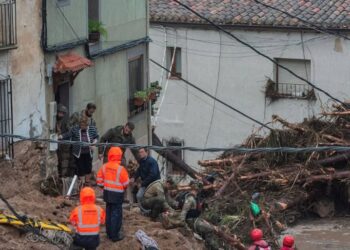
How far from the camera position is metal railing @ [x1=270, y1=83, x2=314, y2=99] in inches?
→ 1271

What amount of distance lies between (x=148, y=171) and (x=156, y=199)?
1.67 feet

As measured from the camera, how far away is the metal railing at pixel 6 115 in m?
19.6

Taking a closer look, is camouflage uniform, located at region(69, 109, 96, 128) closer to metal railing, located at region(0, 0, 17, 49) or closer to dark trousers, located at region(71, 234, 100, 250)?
metal railing, located at region(0, 0, 17, 49)

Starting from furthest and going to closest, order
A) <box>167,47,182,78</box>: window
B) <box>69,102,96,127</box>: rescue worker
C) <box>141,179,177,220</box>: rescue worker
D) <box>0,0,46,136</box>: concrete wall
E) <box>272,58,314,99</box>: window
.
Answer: <box>167,47,182,78</box>: window, <box>272,58,314,99</box>: window, <box>69,102,96,127</box>: rescue worker, <box>0,0,46,136</box>: concrete wall, <box>141,179,177,220</box>: rescue worker

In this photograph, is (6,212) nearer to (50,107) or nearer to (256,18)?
(50,107)

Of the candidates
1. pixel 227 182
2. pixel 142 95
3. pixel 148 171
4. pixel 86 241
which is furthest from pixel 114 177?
pixel 142 95

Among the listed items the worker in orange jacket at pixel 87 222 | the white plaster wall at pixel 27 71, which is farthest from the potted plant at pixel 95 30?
the worker in orange jacket at pixel 87 222

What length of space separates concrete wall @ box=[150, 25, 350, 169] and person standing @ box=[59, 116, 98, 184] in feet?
39.3

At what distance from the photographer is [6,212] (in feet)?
57.6

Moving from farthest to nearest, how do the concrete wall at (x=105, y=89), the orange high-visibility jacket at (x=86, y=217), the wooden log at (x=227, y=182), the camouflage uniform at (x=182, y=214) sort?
the concrete wall at (x=105, y=89) < the wooden log at (x=227, y=182) < the camouflage uniform at (x=182, y=214) < the orange high-visibility jacket at (x=86, y=217)

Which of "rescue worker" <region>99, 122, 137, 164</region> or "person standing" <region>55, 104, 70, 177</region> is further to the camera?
"rescue worker" <region>99, 122, 137, 164</region>

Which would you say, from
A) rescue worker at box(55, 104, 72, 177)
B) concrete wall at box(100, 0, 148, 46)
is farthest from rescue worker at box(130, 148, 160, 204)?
concrete wall at box(100, 0, 148, 46)

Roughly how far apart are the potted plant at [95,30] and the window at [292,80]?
9.57m

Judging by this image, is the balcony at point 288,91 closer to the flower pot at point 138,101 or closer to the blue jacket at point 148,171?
the flower pot at point 138,101
